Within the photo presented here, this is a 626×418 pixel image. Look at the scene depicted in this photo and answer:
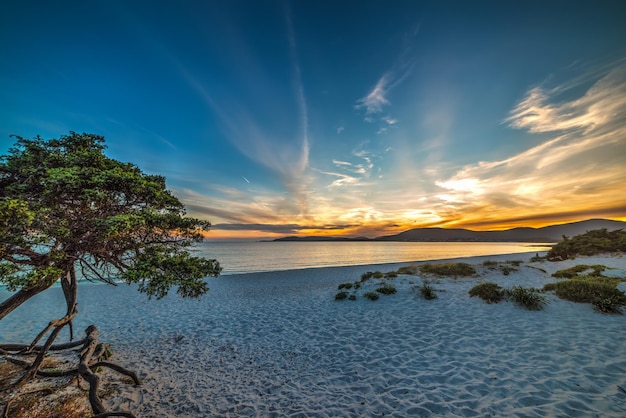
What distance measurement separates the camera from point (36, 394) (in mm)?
6559

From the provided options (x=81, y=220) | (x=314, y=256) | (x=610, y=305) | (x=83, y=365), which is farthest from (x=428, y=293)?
(x=314, y=256)

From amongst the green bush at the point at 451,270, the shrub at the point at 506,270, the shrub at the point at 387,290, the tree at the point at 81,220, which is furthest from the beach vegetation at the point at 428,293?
the tree at the point at 81,220

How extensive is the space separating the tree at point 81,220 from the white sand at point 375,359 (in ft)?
13.3

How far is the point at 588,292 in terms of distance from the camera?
11461 millimetres

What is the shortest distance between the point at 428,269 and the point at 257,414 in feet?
70.0

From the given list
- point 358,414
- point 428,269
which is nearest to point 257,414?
point 358,414

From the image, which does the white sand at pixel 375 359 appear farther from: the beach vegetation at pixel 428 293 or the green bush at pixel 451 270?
the green bush at pixel 451 270

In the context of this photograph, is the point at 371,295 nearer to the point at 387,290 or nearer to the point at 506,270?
the point at 387,290

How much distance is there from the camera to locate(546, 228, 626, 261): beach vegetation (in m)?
28.9

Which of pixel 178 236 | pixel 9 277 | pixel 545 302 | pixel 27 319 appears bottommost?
pixel 27 319

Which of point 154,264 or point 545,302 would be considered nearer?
point 154,264

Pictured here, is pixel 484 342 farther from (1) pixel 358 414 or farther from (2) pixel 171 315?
(2) pixel 171 315

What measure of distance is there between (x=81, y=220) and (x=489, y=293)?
56.1 ft

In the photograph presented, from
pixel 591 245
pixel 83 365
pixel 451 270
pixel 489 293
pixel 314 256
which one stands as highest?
A: pixel 591 245
